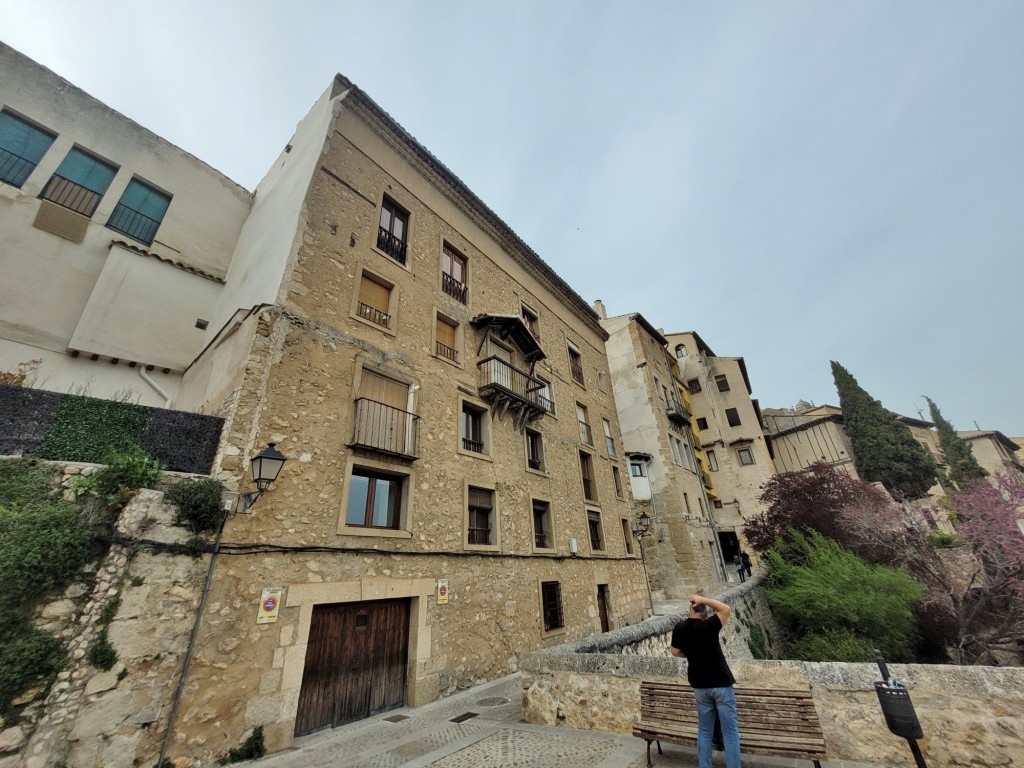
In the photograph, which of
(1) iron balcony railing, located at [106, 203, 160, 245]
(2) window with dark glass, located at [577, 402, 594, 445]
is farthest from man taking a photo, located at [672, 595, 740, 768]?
(1) iron balcony railing, located at [106, 203, 160, 245]

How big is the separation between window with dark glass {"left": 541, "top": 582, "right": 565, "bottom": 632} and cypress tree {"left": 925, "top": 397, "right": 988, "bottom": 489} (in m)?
34.0

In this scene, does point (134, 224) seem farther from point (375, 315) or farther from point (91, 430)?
point (91, 430)

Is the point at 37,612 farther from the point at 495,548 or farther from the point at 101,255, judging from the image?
the point at 101,255

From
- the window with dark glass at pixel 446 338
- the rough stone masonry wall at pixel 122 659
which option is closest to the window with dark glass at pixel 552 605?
the window with dark glass at pixel 446 338

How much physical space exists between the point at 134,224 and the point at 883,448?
3797cm

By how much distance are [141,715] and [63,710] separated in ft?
2.47

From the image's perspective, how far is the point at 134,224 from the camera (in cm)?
1104

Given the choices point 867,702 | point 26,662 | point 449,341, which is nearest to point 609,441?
point 449,341

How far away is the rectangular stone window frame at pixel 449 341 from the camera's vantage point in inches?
434

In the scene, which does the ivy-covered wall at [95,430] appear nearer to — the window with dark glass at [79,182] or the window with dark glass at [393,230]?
the window with dark glass at [393,230]

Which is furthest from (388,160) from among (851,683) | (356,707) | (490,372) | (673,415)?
(673,415)

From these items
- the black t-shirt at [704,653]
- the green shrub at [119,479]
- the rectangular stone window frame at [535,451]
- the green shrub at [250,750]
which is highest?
the rectangular stone window frame at [535,451]

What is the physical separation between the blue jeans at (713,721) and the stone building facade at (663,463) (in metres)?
Answer: 16.8

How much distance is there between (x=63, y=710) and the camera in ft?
14.5
